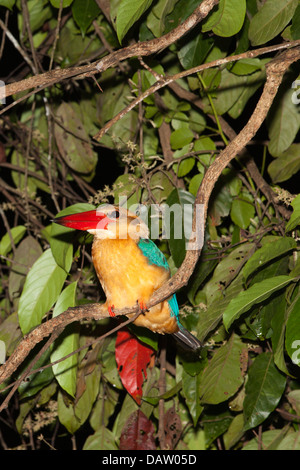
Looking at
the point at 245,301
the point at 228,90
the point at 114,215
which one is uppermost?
the point at 228,90

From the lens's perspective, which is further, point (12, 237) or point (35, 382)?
point (12, 237)

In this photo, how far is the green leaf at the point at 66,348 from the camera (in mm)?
1832

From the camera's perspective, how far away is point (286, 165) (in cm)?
228

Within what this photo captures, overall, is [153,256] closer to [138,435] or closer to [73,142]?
[138,435]

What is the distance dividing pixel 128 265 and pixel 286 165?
0.89 m

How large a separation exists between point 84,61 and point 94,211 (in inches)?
40.4

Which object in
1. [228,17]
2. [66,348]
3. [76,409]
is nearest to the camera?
[228,17]

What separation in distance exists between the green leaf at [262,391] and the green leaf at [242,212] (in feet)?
1.97

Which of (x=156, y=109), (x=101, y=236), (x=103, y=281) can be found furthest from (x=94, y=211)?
(x=156, y=109)

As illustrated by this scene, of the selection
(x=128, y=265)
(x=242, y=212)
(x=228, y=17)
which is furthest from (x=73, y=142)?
(x=228, y=17)

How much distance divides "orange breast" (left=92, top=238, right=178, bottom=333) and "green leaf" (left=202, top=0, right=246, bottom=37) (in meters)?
0.79

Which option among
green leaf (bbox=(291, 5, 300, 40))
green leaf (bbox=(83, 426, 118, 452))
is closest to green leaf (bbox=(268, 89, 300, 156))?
green leaf (bbox=(291, 5, 300, 40))

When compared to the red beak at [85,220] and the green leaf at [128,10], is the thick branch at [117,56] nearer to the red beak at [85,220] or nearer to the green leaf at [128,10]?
the green leaf at [128,10]

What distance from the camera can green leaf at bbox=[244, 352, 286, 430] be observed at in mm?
1863
